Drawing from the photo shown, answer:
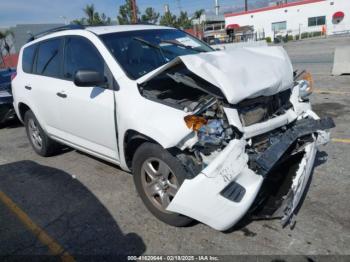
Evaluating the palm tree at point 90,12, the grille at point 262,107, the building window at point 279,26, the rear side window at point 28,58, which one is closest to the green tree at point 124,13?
the palm tree at point 90,12

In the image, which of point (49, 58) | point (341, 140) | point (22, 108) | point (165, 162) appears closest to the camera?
point (165, 162)

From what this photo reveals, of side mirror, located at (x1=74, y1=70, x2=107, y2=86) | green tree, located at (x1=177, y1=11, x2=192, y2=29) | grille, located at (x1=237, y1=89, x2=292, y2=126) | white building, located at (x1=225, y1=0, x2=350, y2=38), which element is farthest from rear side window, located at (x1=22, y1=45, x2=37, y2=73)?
green tree, located at (x1=177, y1=11, x2=192, y2=29)

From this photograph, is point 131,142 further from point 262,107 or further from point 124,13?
point 124,13

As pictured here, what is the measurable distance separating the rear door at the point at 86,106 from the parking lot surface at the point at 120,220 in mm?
555

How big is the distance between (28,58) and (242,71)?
13.0 ft

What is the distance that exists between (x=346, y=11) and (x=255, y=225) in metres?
49.6

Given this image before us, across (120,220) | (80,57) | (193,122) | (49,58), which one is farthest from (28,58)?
(193,122)

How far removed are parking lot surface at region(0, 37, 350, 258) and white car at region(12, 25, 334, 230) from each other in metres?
0.22

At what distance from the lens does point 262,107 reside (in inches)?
122

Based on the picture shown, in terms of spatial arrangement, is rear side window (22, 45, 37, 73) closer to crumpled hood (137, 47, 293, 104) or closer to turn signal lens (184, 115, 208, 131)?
crumpled hood (137, 47, 293, 104)

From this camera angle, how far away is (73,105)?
13.5ft

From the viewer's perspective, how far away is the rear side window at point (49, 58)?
463 cm

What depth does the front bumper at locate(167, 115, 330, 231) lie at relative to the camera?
8.51 feet

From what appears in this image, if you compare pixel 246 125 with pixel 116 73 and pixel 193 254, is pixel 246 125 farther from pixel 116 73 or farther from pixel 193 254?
pixel 116 73
